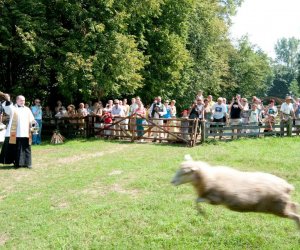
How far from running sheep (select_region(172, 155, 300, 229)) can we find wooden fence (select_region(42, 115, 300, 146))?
41.2ft

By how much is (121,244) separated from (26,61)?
55.7ft

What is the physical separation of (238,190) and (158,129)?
14.3 m

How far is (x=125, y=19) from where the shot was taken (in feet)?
74.7

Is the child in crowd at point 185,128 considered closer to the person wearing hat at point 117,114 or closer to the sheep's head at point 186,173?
the person wearing hat at point 117,114

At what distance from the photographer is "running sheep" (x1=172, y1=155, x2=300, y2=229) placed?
4.16 meters

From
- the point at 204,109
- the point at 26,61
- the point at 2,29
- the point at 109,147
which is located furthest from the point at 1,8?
the point at 204,109

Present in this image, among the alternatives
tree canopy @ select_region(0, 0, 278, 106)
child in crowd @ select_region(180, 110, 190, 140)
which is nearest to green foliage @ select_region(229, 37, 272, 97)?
tree canopy @ select_region(0, 0, 278, 106)

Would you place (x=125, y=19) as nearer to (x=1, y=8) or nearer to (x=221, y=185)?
(x=1, y=8)

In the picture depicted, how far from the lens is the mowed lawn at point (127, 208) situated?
7.34 m

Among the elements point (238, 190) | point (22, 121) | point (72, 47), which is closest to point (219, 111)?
point (72, 47)

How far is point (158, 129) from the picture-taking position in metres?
18.4

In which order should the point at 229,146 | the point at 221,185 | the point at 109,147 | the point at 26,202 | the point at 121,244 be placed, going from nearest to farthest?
1. the point at 221,185
2. the point at 121,244
3. the point at 26,202
4. the point at 229,146
5. the point at 109,147

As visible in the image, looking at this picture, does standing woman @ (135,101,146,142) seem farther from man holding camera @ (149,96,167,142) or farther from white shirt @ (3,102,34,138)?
white shirt @ (3,102,34,138)

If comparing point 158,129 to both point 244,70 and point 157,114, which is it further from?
point 244,70
